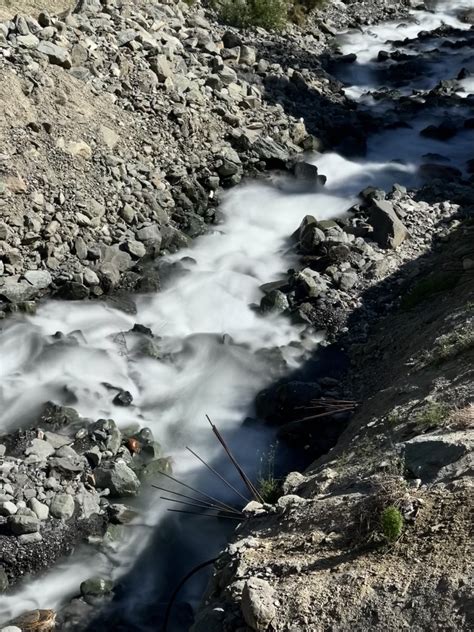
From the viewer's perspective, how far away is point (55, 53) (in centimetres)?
1224

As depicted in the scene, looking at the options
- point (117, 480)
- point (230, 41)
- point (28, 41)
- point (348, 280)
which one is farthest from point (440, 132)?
point (117, 480)

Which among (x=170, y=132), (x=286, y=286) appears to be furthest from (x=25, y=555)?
(x=170, y=132)

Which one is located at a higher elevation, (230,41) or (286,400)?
(230,41)

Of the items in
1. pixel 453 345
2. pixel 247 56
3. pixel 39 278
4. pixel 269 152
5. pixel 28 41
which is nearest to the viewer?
pixel 453 345

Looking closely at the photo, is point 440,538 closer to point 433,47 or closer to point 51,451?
point 51,451

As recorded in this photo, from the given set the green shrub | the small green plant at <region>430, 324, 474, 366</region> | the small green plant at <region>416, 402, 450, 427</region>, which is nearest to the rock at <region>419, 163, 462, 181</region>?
the green shrub

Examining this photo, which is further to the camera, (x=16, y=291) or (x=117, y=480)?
(x=16, y=291)

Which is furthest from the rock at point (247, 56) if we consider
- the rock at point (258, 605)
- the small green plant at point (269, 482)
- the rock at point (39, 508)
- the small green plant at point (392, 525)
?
the rock at point (258, 605)

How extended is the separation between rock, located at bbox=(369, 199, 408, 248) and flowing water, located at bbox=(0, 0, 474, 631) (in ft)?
3.07

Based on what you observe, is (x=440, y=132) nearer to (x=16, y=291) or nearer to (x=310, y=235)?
(x=310, y=235)

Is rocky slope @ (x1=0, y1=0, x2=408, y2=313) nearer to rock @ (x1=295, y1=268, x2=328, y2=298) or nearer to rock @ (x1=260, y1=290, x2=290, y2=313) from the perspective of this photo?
rock @ (x1=260, y1=290, x2=290, y2=313)

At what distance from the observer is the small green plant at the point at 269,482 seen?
686cm

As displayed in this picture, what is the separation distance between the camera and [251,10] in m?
18.2

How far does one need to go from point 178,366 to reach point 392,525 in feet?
16.8
